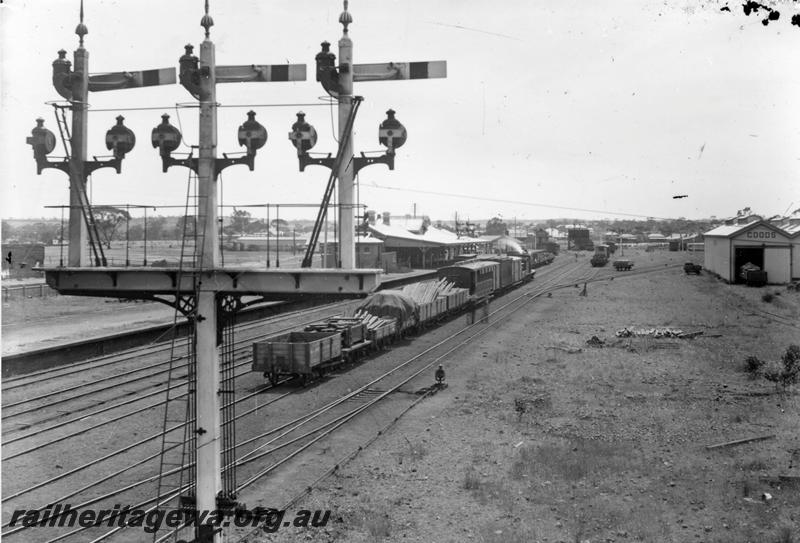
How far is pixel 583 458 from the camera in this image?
13.9 meters

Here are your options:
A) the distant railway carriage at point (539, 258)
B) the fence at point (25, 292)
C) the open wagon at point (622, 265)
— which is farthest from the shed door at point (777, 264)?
the fence at point (25, 292)

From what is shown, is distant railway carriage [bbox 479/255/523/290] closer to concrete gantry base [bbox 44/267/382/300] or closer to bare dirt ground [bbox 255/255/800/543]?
bare dirt ground [bbox 255/255/800/543]

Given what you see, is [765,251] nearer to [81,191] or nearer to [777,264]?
[777,264]

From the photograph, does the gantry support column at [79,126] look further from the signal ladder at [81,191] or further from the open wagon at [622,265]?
the open wagon at [622,265]

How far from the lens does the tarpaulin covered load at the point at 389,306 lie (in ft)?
90.9

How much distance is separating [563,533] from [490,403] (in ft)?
26.5

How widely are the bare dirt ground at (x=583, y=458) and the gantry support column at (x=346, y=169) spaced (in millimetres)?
4871

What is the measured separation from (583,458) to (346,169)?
8603 mm

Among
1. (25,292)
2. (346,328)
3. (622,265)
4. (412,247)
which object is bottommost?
(346,328)

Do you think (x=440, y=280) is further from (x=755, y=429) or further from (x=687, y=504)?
(x=687, y=504)

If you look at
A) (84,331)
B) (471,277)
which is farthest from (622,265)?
(84,331)

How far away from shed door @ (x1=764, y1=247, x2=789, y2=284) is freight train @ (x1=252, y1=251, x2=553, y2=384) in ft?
70.0

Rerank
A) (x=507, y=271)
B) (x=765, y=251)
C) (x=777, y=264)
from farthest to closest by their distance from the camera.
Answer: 1. (x=507, y=271)
2. (x=765, y=251)
3. (x=777, y=264)

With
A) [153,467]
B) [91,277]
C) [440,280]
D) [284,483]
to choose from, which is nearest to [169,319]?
[440,280]
